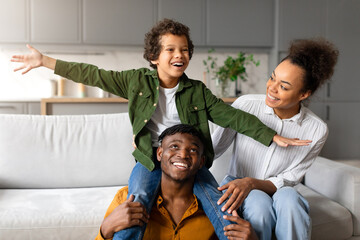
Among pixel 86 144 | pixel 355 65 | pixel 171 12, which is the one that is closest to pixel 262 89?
pixel 355 65

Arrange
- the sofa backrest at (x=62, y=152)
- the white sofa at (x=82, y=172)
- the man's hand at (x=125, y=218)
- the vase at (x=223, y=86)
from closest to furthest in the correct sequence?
the man's hand at (x=125, y=218)
the white sofa at (x=82, y=172)
the sofa backrest at (x=62, y=152)
the vase at (x=223, y=86)

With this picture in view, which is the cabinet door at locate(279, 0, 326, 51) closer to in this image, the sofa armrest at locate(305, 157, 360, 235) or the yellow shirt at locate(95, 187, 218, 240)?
the sofa armrest at locate(305, 157, 360, 235)

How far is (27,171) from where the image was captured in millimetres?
2062

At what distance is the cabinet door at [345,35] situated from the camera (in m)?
4.62

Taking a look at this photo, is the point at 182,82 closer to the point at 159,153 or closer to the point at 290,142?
the point at 159,153

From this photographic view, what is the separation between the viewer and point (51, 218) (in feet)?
5.38

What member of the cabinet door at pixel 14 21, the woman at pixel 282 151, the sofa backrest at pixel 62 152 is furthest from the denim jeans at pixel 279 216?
the cabinet door at pixel 14 21

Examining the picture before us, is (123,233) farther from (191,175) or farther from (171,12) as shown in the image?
Answer: (171,12)

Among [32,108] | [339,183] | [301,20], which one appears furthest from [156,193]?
[301,20]

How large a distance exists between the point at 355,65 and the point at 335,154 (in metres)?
1.16

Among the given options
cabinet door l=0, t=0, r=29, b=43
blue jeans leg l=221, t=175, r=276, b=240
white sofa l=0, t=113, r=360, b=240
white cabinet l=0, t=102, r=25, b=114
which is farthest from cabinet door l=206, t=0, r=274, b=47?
blue jeans leg l=221, t=175, r=276, b=240

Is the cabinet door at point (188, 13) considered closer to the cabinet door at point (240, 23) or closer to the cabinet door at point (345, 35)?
the cabinet door at point (240, 23)

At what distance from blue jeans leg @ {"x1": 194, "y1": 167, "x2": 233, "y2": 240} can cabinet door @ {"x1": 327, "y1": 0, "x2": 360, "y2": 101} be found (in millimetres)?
3628

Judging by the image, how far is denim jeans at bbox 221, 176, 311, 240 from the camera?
140 centimetres
